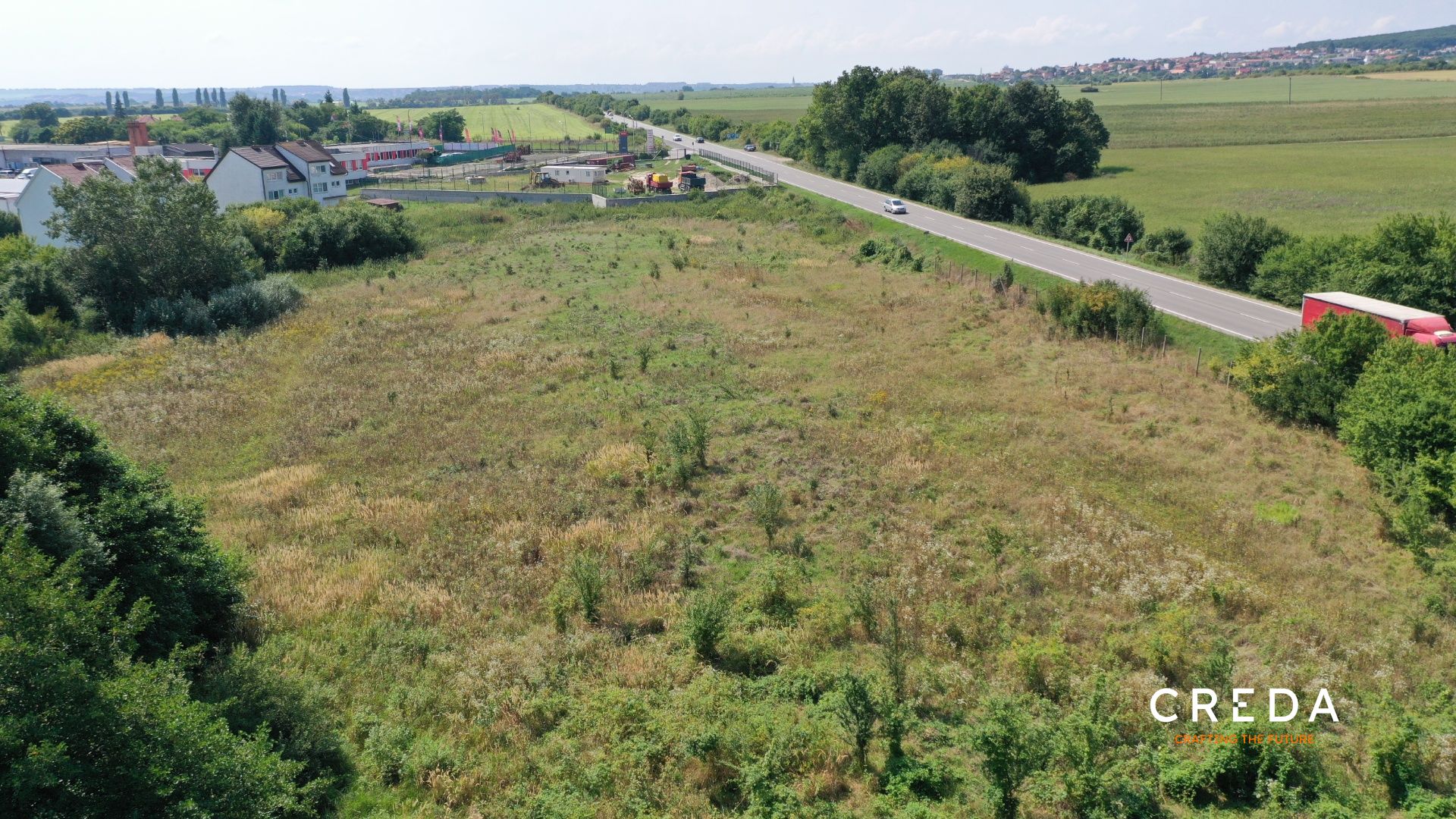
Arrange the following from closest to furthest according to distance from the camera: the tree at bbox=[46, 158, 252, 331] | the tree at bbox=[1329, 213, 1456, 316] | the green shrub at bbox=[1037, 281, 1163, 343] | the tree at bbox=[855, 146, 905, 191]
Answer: the tree at bbox=[1329, 213, 1456, 316] → the green shrub at bbox=[1037, 281, 1163, 343] → the tree at bbox=[46, 158, 252, 331] → the tree at bbox=[855, 146, 905, 191]

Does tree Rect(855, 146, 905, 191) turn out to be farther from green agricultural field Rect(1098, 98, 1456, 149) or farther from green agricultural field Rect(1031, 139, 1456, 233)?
green agricultural field Rect(1098, 98, 1456, 149)

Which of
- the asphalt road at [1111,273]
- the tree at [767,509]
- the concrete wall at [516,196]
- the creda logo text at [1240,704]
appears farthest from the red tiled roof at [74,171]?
the creda logo text at [1240,704]

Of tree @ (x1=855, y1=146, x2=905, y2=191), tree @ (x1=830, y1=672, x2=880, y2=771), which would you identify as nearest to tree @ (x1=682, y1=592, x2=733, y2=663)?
tree @ (x1=830, y1=672, x2=880, y2=771)

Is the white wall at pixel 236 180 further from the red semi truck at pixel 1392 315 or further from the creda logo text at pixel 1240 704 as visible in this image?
the creda logo text at pixel 1240 704

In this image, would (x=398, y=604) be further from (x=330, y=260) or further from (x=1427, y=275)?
(x=330, y=260)

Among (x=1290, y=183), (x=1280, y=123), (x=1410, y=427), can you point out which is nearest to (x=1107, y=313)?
(x=1410, y=427)
